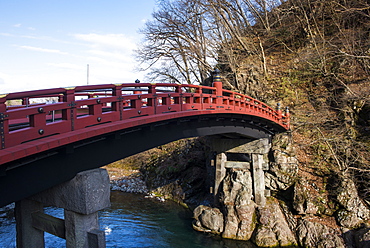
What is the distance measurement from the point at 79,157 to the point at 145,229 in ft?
29.5

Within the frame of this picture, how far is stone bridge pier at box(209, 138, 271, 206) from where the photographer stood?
581 inches

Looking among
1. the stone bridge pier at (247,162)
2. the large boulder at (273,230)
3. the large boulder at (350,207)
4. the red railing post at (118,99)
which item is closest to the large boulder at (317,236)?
the large boulder at (273,230)

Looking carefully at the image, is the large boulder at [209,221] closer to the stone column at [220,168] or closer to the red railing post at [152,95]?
the stone column at [220,168]

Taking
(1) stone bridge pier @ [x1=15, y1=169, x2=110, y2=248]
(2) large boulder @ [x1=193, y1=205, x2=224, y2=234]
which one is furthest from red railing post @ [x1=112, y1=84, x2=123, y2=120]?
(2) large boulder @ [x1=193, y1=205, x2=224, y2=234]

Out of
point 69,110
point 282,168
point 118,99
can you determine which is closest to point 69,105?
point 69,110

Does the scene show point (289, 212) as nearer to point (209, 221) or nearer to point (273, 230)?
point (273, 230)

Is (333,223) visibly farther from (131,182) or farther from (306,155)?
(131,182)

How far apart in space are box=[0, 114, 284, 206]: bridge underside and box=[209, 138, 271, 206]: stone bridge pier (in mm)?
5435

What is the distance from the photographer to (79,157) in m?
5.84

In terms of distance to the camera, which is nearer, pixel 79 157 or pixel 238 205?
pixel 79 157

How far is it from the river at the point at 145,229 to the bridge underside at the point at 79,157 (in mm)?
5654

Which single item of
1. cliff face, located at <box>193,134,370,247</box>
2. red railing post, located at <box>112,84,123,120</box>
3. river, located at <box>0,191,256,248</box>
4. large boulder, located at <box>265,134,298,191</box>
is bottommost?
river, located at <box>0,191,256,248</box>

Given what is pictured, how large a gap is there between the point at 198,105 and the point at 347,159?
9894 millimetres

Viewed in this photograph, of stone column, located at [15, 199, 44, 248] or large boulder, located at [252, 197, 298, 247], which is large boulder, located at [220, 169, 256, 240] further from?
stone column, located at [15, 199, 44, 248]
